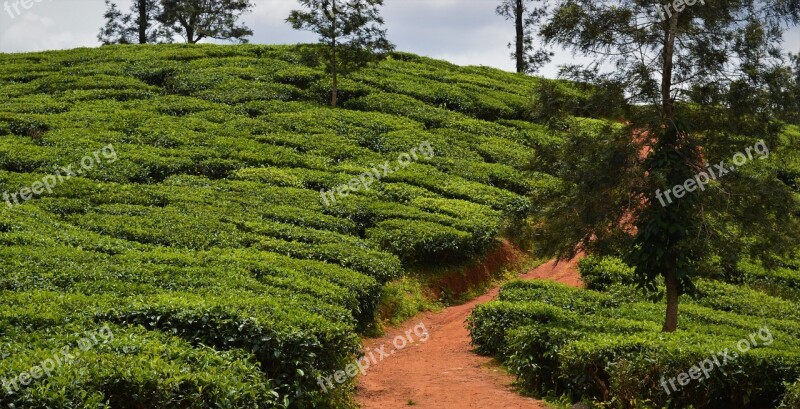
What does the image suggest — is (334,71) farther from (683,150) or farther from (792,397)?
(792,397)

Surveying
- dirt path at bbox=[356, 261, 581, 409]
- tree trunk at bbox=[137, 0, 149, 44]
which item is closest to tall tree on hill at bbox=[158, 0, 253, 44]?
tree trunk at bbox=[137, 0, 149, 44]

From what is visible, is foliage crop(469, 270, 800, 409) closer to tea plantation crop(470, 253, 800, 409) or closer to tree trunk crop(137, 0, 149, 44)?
tea plantation crop(470, 253, 800, 409)

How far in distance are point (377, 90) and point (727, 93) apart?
23.7 meters

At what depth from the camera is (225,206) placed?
66.2ft

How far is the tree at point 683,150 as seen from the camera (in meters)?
12.7

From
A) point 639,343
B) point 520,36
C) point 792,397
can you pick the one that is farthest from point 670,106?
point 520,36

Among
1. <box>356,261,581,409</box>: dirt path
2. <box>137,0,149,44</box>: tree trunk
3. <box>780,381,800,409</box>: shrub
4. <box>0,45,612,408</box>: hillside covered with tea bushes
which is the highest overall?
<box>137,0,149,44</box>: tree trunk

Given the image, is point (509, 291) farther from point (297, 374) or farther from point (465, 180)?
point (465, 180)

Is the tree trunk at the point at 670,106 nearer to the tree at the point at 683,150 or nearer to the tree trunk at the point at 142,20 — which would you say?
the tree at the point at 683,150

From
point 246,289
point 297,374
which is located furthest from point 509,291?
point 297,374

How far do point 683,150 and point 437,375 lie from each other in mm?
5992

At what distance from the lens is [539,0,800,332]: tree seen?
12.7 metres

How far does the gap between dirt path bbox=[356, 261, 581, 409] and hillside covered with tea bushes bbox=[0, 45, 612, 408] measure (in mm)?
998

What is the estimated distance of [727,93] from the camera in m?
12.7
